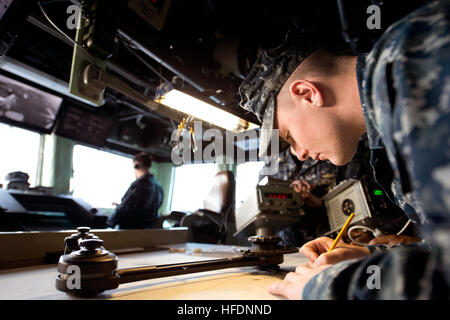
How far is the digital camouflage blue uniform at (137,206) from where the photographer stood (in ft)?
13.2

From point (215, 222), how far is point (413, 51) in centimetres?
319

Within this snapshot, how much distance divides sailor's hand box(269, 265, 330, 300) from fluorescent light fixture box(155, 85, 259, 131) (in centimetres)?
129

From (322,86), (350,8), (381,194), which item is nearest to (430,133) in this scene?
(322,86)

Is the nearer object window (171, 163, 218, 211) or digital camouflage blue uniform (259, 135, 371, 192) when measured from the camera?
digital camouflage blue uniform (259, 135, 371, 192)

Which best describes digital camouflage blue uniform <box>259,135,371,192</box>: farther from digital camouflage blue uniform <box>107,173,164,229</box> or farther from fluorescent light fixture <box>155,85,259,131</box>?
digital camouflage blue uniform <box>107,173,164,229</box>

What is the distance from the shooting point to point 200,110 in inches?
72.4

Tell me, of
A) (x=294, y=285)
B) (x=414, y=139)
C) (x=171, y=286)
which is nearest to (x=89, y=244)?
(x=171, y=286)

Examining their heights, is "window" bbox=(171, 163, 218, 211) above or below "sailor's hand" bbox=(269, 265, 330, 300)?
above

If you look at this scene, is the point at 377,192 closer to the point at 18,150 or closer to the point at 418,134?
the point at 418,134

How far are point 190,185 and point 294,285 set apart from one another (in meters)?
7.11

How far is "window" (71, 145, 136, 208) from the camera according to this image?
5586 mm

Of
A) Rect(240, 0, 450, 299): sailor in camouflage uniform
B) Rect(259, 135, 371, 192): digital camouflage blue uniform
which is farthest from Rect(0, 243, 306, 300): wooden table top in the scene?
Rect(259, 135, 371, 192): digital camouflage blue uniform

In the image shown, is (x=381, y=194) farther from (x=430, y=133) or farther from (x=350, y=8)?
(x=430, y=133)

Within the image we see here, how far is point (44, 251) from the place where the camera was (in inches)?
51.1
